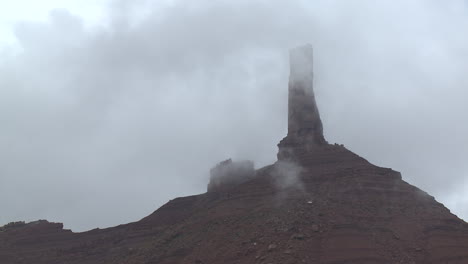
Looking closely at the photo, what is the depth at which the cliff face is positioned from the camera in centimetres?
7350

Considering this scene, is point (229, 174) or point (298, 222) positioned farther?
point (229, 174)

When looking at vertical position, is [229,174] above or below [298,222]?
above

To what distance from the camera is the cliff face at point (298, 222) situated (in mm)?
73500

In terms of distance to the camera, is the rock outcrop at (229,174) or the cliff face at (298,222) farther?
the rock outcrop at (229,174)

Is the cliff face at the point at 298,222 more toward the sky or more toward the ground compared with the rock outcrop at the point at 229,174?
more toward the ground

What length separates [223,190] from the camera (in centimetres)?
10431

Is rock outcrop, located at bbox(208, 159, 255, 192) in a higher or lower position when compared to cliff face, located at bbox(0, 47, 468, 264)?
higher

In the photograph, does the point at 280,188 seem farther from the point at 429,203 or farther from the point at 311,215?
the point at 429,203

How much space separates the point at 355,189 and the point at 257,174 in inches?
817

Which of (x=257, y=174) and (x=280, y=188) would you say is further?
(x=257, y=174)

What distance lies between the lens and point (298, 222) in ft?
253

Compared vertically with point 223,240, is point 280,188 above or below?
above

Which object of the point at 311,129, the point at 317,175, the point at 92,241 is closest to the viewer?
the point at 317,175

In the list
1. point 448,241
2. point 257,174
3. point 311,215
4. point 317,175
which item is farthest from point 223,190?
point 448,241
